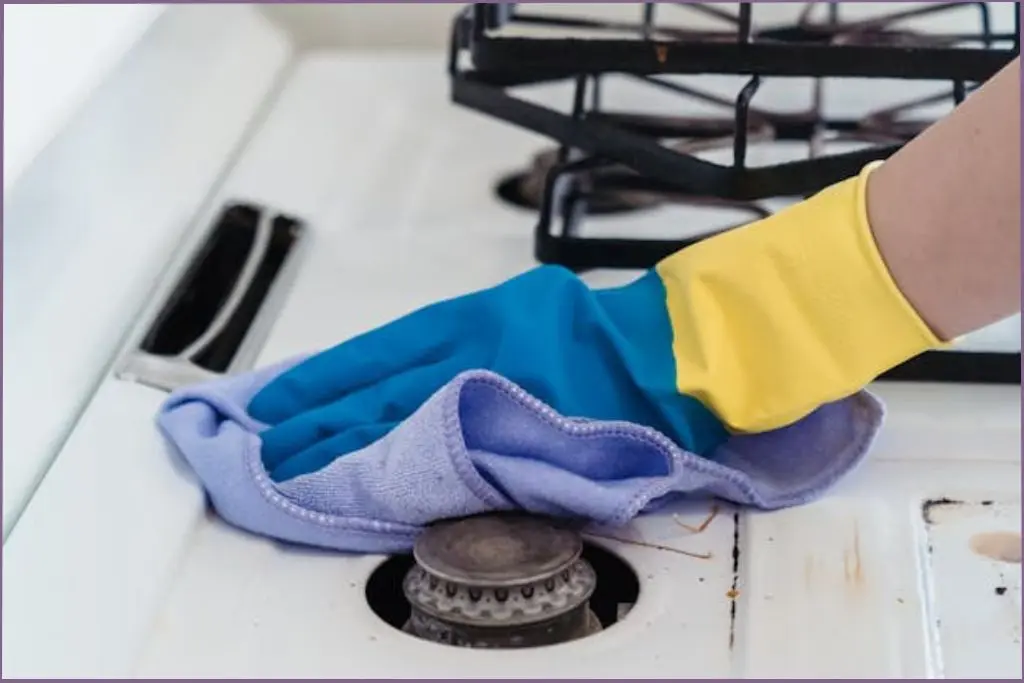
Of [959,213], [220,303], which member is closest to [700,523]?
[959,213]

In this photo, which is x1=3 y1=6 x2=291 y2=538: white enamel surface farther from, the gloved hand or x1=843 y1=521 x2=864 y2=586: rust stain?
x1=843 y1=521 x2=864 y2=586: rust stain

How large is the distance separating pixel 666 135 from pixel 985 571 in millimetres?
383

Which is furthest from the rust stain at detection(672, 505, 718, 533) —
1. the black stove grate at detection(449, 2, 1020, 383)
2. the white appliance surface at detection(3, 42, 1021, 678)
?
the black stove grate at detection(449, 2, 1020, 383)

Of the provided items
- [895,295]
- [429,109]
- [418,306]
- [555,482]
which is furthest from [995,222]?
[429,109]

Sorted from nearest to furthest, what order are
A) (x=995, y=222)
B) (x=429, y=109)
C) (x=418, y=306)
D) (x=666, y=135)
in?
(x=995, y=222) → (x=418, y=306) → (x=666, y=135) → (x=429, y=109)

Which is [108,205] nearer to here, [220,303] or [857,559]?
[220,303]

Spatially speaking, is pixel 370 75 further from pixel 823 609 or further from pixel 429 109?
pixel 823 609

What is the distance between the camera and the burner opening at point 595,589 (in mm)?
512

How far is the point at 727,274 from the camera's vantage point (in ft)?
1.80

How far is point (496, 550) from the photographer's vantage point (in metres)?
0.51

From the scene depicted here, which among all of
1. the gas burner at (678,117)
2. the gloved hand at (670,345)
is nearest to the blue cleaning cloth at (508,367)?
the gloved hand at (670,345)

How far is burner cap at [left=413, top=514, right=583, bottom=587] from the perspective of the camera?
497 mm

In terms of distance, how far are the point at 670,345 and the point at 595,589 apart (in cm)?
9

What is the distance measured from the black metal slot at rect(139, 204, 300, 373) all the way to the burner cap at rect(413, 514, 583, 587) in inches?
6.9
